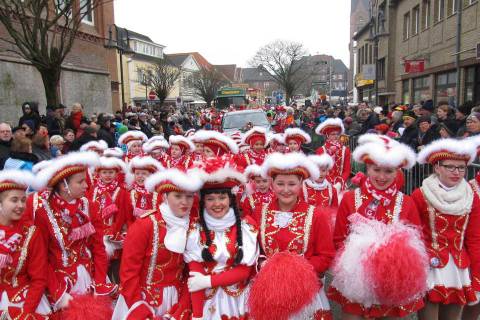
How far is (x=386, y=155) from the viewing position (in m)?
3.05

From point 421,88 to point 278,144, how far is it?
17663 millimetres

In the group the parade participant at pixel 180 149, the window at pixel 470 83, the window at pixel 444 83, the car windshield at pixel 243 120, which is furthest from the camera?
the window at pixel 444 83

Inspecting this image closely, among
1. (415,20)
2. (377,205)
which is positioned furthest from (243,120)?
(415,20)

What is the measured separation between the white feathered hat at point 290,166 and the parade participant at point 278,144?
4.45 m

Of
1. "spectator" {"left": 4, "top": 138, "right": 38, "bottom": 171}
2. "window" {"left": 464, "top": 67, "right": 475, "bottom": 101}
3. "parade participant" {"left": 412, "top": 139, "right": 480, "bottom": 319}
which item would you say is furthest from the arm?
"window" {"left": 464, "top": 67, "right": 475, "bottom": 101}

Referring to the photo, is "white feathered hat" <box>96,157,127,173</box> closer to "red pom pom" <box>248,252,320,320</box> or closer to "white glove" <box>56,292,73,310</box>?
"white glove" <box>56,292,73,310</box>

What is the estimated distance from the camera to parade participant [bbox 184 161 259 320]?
8.95 ft

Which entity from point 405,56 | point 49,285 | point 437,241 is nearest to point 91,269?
point 49,285

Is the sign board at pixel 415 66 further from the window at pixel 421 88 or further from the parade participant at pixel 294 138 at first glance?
the parade participant at pixel 294 138

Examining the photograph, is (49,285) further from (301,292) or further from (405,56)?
(405,56)

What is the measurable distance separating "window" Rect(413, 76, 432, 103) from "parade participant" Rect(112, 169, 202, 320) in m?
20.3

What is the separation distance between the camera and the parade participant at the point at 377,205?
2.97 meters

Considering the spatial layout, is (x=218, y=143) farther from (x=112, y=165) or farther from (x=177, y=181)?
(x=177, y=181)

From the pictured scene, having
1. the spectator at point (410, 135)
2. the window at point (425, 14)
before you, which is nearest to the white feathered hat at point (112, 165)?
the spectator at point (410, 135)
